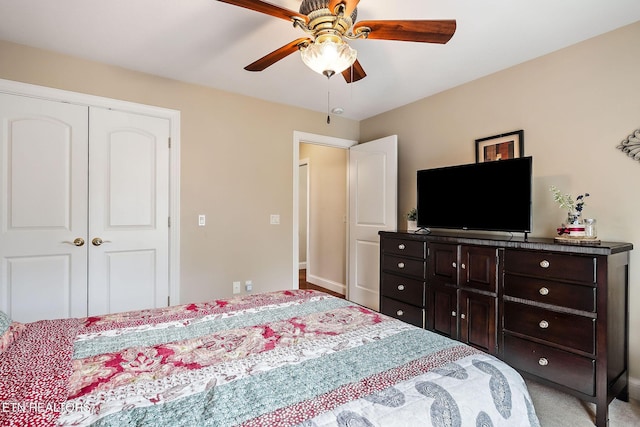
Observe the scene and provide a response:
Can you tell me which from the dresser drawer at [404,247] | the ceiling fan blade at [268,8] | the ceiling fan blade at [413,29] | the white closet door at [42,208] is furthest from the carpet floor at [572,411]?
the white closet door at [42,208]

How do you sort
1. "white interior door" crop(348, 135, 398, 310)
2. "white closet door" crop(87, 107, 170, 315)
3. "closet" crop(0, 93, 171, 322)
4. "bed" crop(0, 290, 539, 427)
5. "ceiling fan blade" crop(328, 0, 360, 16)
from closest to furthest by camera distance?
"bed" crop(0, 290, 539, 427) < "ceiling fan blade" crop(328, 0, 360, 16) < "closet" crop(0, 93, 171, 322) < "white closet door" crop(87, 107, 170, 315) < "white interior door" crop(348, 135, 398, 310)

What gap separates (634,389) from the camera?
208 centimetres

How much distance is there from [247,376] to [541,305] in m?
1.98

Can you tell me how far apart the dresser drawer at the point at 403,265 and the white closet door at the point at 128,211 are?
6.99ft

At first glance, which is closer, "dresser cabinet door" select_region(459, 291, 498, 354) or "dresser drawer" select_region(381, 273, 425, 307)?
"dresser cabinet door" select_region(459, 291, 498, 354)

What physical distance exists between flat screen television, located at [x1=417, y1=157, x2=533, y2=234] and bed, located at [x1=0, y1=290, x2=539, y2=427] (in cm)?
152

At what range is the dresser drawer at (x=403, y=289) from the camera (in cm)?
285

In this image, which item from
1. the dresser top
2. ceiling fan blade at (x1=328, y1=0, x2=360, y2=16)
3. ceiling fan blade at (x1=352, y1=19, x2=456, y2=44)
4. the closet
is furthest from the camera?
the closet

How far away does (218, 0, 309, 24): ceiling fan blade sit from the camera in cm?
143

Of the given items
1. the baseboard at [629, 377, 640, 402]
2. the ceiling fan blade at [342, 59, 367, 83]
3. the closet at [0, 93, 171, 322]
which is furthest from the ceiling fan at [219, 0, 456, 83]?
the baseboard at [629, 377, 640, 402]

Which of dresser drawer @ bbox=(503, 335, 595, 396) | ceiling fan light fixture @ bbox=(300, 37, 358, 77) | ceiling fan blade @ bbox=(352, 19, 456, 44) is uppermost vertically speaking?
ceiling fan blade @ bbox=(352, 19, 456, 44)

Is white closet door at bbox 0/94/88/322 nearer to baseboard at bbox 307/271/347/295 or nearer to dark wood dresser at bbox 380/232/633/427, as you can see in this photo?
dark wood dresser at bbox 380/232/633/427

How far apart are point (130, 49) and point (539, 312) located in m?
3.51

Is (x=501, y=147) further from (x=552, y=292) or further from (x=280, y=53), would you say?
(x=280, y=53)
